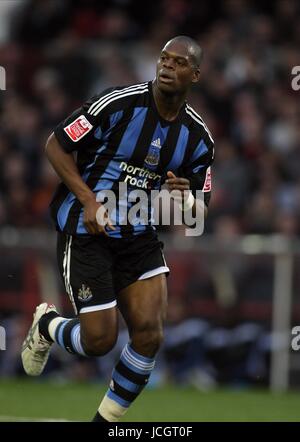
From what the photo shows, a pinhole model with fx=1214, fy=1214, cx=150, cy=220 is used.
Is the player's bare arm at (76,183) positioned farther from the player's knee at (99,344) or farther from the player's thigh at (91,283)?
the player's knee at (99,344)

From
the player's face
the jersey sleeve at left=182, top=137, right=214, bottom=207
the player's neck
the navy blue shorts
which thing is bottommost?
the navy blue shorts

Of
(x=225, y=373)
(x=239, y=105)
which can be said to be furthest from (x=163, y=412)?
(x=239, y=105)

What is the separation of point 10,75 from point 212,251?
187 inches

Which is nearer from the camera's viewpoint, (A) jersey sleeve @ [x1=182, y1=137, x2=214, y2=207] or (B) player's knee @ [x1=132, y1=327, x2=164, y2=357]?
(B) player's knee @ [x1=132, y1=327, x2=164, y2=357]

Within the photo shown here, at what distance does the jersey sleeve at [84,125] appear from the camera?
7.61 metres

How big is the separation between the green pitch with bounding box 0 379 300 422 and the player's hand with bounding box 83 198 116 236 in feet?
6.56

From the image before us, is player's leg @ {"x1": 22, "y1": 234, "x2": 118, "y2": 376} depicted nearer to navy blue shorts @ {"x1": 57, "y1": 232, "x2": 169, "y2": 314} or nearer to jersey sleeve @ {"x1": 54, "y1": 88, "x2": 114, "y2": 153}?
navy blue shorts @ {"x1": 57, "y1": 232, "x2": 169, "y2": 314}

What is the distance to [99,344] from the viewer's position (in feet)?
25.2

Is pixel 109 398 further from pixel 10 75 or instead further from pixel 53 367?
pixel 10 75

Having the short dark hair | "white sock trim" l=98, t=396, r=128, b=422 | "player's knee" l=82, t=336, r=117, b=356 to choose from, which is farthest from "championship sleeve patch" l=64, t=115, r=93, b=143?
"white sock trim" l=98, t=396, r=128, b=422

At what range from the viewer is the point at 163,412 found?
1015 centimetres

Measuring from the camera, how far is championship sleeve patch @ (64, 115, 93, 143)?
7.62 metres

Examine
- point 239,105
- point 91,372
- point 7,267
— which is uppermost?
point 239,105

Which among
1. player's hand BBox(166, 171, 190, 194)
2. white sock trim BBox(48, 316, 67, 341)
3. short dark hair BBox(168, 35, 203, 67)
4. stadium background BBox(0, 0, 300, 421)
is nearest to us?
player's hand BBox(166, 171, 190, 194)
